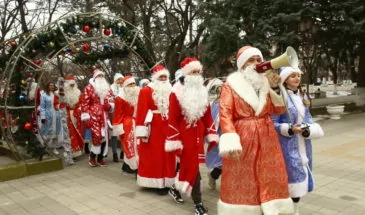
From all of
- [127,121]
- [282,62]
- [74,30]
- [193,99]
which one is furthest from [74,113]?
[282,62]

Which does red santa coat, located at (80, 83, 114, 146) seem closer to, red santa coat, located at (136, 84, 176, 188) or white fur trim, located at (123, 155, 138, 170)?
white fur trim, located at (123, 155, 138, 170)

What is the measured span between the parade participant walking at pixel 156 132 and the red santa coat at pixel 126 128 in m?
1.06

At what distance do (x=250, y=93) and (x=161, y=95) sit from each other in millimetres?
2393

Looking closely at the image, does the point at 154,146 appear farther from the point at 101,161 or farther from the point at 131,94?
the point at 101,161

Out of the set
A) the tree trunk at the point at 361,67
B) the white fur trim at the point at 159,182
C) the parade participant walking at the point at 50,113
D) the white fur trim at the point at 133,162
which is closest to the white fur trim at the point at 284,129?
the white fur trim at the point at 159,182

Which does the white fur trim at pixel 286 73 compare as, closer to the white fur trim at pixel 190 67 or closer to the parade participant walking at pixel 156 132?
the white fur trim at pixel 190 67

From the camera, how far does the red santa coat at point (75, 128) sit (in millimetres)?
9203

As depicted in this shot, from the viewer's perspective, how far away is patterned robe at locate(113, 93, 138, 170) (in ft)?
23.5

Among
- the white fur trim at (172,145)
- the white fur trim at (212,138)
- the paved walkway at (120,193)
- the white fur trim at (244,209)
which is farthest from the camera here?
the paved walkway at (120,193)

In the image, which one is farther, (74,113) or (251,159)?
(74,113)

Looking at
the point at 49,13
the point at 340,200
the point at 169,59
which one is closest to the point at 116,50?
the point at 340,200

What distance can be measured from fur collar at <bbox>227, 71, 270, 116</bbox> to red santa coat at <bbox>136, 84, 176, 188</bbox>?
234cm

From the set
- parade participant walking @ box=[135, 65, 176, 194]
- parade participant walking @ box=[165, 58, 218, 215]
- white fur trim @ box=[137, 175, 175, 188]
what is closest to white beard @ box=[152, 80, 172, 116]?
parade participant walking @ box=[135, 65, 176, 194]

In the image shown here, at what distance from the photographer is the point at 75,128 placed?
30.8 feet
